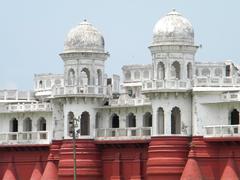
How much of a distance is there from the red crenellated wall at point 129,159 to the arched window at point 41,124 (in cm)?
182

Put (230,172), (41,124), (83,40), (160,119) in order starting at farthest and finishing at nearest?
(41,124) → (83,40) → (160,119) → (230,172)

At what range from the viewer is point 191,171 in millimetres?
65062

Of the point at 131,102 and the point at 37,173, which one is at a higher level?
the point at 131,102

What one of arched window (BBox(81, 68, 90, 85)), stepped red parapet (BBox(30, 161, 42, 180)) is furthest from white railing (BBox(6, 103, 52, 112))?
arched window (BBox(81, 68, 90, 85))

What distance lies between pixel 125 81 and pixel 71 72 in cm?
642

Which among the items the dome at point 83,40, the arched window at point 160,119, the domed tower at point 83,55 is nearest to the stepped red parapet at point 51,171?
the domed tower at point 83,55

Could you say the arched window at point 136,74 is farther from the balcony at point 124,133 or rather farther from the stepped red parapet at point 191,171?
the stepped red parapet at point 191,171

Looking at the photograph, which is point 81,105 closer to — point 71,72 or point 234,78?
point 71,72

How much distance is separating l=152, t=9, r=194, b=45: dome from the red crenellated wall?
591 cm

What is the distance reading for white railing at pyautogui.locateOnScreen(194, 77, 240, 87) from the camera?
66.8 meters

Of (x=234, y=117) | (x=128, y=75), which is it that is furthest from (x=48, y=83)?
(x=234, y=117)

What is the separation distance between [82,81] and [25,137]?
8024 mm

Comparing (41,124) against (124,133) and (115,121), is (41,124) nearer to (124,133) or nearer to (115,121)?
(115,121)

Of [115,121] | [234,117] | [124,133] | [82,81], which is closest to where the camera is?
[234,117]
